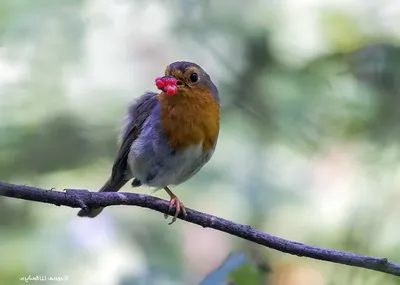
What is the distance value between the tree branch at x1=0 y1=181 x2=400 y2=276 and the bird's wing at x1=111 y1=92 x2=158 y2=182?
113 cm

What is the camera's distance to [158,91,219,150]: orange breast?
131 inches

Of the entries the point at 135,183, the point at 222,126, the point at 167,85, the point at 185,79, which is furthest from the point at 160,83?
the point at 222,126

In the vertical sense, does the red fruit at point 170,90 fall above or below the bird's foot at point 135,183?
above

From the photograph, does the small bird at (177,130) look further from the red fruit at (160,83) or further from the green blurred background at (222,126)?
the green blurred background at (222,126)

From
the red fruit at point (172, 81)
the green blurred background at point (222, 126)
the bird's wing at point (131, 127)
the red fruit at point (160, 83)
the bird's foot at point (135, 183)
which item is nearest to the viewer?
the red fruit at point (160, 83)

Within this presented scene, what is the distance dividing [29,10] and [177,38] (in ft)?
3.55

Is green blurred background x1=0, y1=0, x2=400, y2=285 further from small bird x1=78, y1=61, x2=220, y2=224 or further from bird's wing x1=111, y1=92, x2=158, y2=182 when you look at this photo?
small bird x1=78, y1=61, x2=220, y2=224

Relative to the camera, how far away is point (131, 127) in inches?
147

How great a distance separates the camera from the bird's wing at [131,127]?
143 inches

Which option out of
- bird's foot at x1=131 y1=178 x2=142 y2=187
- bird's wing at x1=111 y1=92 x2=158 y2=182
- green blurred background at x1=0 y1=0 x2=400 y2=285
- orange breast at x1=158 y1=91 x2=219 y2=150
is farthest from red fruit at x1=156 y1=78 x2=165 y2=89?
green blurred background at x1=0 y1=0 x2=400 y2=285

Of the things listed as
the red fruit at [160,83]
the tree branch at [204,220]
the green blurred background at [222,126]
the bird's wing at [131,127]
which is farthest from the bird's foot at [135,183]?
the tree branch at [204,220]

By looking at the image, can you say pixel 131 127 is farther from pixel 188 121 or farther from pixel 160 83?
pixel 160 83

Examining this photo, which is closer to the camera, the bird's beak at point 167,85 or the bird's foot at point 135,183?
the bird's beak at point 167,85

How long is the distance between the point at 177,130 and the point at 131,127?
0.47m
